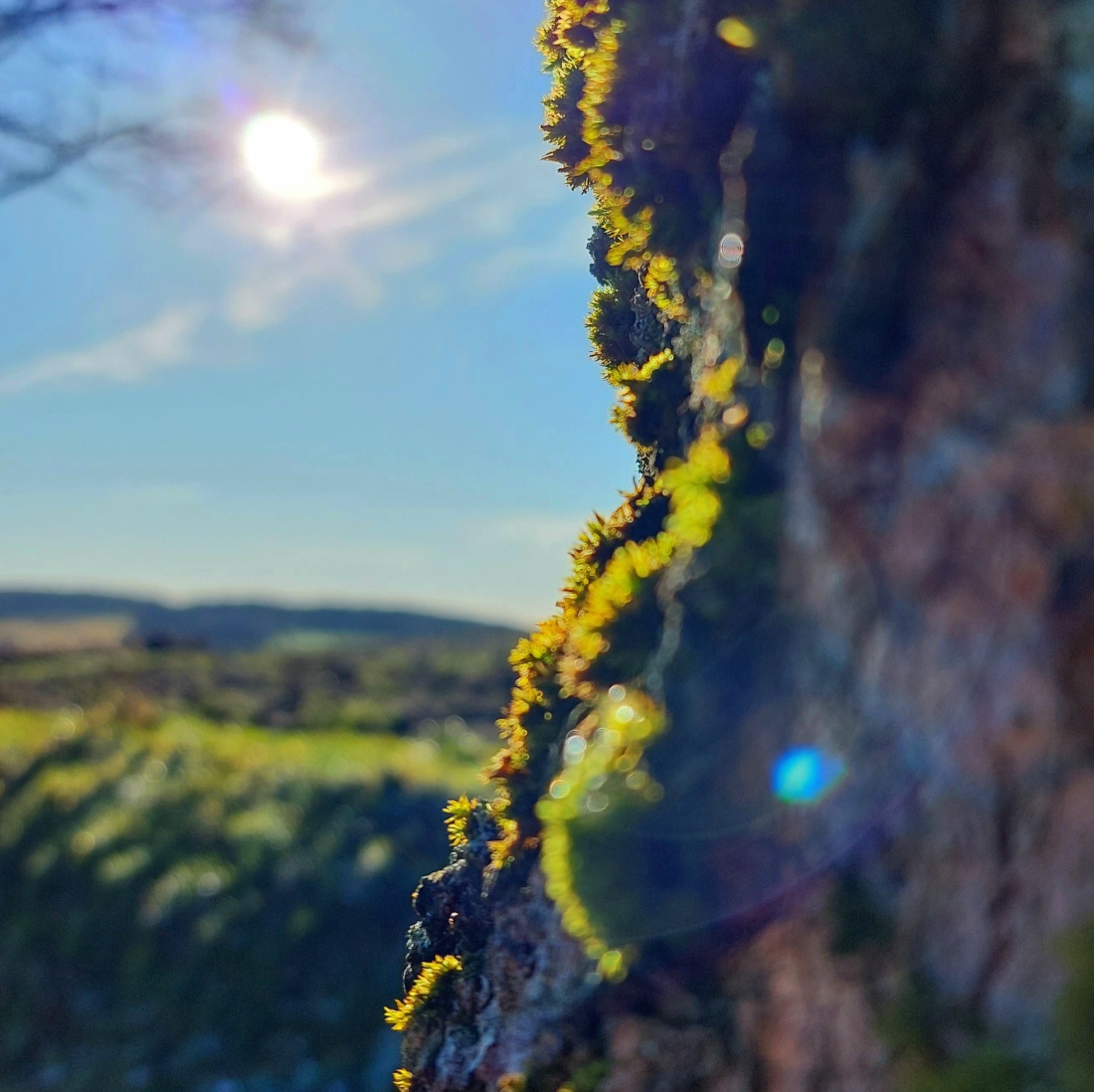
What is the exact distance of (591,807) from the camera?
3.00 metres

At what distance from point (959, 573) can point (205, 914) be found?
11228 mm

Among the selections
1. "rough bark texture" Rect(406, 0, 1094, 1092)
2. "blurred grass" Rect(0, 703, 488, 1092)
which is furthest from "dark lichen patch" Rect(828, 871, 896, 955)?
"blurred grass" Rect(0, 703, 488, 1092)

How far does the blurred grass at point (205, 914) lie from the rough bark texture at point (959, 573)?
896cm

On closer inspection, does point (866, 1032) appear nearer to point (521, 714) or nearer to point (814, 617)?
point (814, 617)

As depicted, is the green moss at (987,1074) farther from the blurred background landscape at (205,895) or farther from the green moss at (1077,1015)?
the blurred background landscape at (205,895)

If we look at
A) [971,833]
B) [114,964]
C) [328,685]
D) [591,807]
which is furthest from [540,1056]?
[328,685]

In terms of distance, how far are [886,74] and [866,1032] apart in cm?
242

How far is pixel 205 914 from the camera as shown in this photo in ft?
38.5

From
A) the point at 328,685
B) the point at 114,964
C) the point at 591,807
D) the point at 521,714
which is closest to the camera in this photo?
the point at 591,807

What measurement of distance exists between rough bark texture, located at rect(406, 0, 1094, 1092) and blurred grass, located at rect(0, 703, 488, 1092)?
8964 millimetres

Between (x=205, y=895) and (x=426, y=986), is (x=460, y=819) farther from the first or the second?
(x=205, y=895)

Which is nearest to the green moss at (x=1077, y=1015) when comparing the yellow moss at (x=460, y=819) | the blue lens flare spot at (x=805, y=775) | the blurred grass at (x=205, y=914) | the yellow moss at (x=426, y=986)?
the blue lens flare spot at (x=805, y=775)

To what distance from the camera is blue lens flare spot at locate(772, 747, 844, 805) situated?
2.74 m

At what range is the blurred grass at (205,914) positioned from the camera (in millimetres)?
10594
